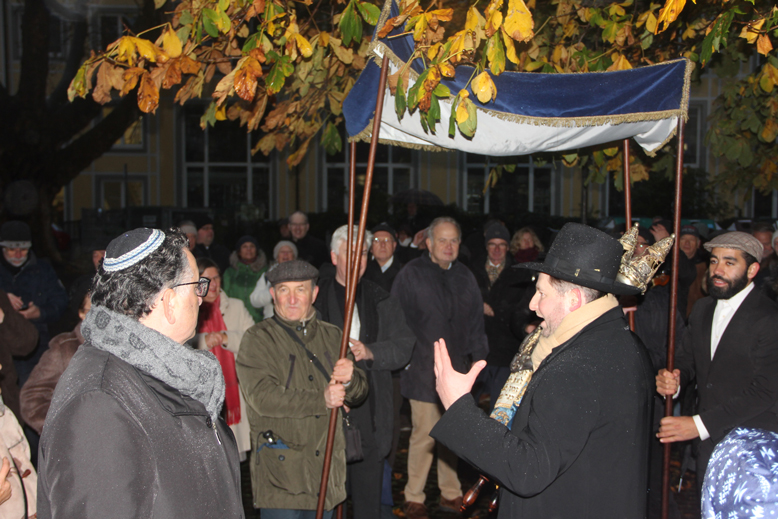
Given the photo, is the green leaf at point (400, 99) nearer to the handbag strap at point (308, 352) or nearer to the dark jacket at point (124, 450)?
the handbag strap at point (308, 352)

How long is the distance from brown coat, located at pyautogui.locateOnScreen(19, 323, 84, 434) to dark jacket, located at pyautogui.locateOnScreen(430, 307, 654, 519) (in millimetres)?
2296

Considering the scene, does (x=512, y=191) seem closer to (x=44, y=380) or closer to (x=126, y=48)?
(x=126, y=48)

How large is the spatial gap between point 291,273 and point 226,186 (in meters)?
23.6

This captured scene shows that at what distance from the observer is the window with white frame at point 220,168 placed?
25.9 meters

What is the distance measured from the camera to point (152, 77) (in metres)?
3.85

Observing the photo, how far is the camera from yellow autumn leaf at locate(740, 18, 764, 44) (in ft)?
13.5

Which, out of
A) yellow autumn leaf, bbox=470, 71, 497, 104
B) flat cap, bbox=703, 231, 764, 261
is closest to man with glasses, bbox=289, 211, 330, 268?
flat cap, bbox=703, 231, 764, 261

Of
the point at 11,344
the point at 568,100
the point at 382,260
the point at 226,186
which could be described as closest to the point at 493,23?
the point at 568,100

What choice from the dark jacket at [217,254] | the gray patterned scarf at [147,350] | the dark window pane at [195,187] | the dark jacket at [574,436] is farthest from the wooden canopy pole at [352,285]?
the dark window pane at [195,187]

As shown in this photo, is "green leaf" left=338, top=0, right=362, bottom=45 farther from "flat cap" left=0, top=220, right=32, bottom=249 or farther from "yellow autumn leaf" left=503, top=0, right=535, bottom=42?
"flat cap" left=0, top=220, right=32, bottom=249

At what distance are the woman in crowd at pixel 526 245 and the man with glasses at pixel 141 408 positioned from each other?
632 cm

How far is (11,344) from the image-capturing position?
4.75 metres

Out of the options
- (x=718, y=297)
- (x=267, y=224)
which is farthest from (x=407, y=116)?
(x=267, y=224)

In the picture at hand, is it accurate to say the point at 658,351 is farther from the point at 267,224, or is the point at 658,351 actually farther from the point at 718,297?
the point at 267,224
